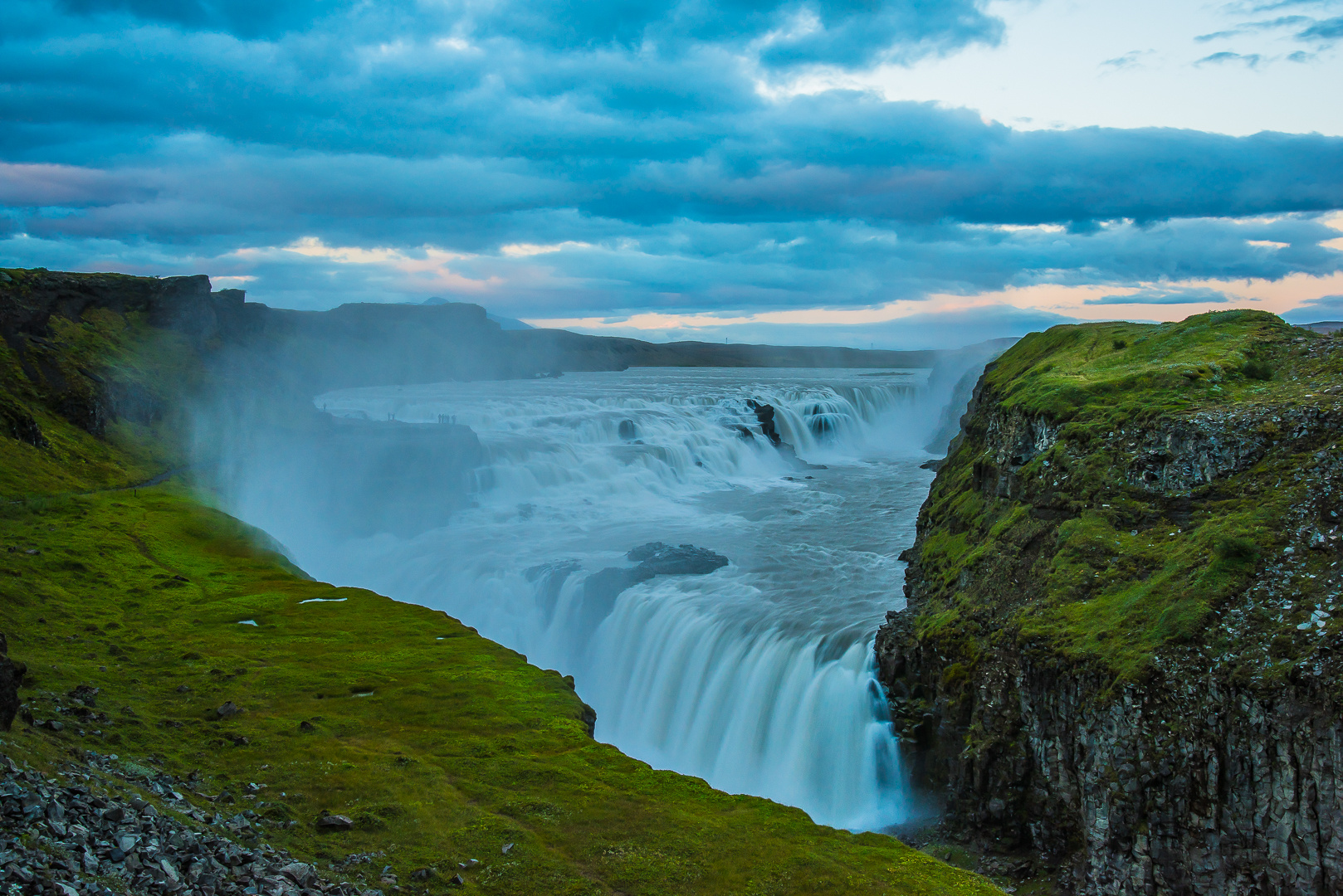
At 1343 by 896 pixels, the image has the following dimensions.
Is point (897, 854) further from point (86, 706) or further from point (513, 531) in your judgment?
point (513, 531)

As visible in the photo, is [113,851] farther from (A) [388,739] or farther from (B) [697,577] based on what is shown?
(B) [697,577]

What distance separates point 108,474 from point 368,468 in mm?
13916

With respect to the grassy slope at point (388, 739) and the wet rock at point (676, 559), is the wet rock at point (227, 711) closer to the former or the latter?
the grassy slope at point (388, 739)

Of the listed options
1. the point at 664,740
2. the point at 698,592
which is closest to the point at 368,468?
the point at 698,592

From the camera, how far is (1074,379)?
2441 centimetres

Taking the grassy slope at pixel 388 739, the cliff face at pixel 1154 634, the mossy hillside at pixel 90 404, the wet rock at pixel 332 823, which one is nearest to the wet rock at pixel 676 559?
the cliff face at pixel 1154 634

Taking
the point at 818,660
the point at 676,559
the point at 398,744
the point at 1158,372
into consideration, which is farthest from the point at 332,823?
the point at 676,559

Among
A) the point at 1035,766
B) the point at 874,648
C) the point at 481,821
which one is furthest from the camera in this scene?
the point at 874,648

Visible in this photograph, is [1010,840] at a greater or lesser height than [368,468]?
lesser

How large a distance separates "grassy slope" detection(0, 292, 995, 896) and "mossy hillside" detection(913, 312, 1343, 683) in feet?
20.3

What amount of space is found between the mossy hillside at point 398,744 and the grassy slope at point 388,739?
5 centimetres

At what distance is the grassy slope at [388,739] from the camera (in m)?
Result: 11.7

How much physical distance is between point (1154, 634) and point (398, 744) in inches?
562

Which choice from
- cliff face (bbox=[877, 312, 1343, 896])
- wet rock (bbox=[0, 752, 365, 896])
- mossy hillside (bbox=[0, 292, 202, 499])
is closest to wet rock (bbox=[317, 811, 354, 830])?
wet rock (bbox=[0, 752, 365, 896])
